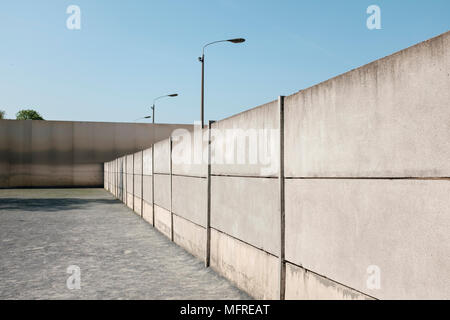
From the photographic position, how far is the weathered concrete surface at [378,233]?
315 centimetres

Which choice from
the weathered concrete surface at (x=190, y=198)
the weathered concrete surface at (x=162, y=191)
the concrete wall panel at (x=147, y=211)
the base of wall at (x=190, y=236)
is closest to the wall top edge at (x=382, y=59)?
the weathered concrete surface at (x=190, y=198)

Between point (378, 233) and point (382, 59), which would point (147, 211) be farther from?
point (382, 59)

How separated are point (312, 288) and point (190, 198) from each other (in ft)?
17.6

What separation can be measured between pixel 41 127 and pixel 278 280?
43506mm

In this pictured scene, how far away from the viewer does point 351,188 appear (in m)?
4.09

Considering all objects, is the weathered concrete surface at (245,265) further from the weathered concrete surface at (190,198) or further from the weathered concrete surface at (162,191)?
the weathered concrete surface at (162,191)

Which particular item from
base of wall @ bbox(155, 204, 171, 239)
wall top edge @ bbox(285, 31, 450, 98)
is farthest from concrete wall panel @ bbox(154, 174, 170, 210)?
wall top edge @ bbox(285, 31, 450, 98)

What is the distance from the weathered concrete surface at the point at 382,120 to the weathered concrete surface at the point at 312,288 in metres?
1.03

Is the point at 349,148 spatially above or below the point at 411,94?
below

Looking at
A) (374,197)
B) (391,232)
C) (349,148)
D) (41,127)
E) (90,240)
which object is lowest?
(90,240)

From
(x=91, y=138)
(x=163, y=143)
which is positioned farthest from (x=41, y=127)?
(x=163, y=143)
